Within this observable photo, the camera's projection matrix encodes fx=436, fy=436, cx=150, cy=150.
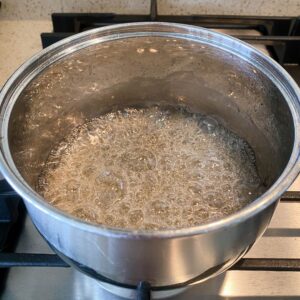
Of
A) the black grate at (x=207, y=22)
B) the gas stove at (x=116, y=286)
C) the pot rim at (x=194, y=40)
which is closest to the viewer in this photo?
the pot rim at (x=194, y=40)

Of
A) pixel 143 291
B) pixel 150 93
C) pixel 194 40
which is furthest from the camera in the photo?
pixel 150 93

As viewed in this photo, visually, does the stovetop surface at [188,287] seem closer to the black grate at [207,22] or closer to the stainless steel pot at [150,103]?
the stainless steel pot at [150,103]

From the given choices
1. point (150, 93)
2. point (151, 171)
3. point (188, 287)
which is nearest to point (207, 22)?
point (150, 93)

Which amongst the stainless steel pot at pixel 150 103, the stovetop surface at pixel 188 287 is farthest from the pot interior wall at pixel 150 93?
the stovetop surface at pixel 188 287

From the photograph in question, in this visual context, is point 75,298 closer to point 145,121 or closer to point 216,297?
point 216,297

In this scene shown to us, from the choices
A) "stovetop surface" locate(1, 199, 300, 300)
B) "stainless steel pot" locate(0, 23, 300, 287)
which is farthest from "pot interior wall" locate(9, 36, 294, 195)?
"stovetop surface" locate(1, 199, 300, 300)

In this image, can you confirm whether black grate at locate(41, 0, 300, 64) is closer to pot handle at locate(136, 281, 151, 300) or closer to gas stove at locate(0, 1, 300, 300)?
gas stove at locate(0, 1, 300, 300)

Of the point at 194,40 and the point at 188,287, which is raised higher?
the point at 194,40

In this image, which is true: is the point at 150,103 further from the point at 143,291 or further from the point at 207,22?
the point at 143,291
